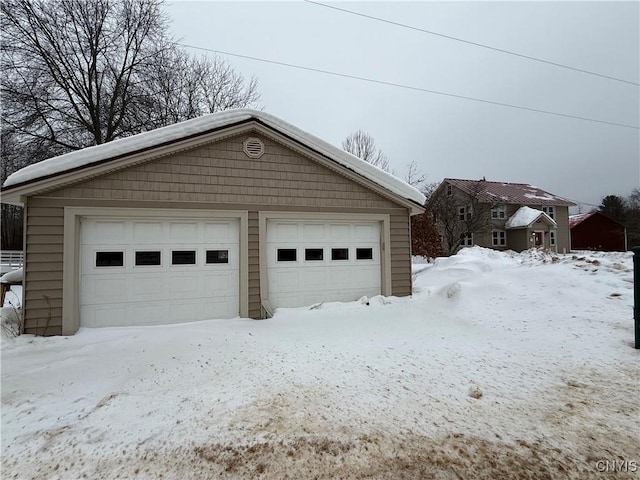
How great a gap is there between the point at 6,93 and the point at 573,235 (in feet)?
147

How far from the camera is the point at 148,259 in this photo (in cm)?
614

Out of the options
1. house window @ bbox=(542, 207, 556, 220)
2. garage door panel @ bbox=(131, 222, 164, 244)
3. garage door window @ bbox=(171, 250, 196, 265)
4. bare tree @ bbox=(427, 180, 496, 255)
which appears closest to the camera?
garage door panel @ bbox=(131, 222, 164, 244)

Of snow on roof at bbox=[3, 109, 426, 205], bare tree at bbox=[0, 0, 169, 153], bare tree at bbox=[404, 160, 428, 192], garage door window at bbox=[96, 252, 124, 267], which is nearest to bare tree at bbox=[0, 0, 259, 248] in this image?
bare tree at bbox=[0, 0, 169, 153]

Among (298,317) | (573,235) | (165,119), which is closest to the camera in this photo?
(298,317)

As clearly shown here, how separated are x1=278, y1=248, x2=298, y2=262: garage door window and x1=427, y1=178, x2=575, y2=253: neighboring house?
54.9ft

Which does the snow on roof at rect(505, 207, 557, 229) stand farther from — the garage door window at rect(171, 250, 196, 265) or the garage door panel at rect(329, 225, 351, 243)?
the garage door window at rect(171, 250, 196, 265)

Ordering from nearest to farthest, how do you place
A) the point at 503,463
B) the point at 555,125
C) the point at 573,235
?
the point at 503,463 → the point at 555,125 → the point at 573,235

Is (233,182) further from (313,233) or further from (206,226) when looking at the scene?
(313,233)

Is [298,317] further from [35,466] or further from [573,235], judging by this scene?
[573,235]

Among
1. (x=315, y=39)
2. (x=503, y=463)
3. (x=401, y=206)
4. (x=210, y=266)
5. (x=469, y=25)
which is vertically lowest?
(x=503, y=463)

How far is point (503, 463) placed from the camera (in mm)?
2279

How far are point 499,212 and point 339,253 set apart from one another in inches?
979

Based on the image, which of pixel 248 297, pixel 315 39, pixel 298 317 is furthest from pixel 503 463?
pixel 315 39

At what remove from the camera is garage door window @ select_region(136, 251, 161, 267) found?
6.09 m
